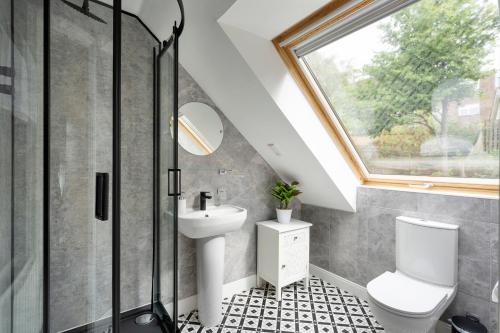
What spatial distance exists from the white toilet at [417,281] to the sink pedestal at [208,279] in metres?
1.11

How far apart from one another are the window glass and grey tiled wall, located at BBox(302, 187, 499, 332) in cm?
23

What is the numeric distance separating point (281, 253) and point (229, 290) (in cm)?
63

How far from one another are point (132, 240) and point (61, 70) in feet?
3.43

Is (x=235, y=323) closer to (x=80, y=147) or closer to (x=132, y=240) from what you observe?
(x=132, y=240)

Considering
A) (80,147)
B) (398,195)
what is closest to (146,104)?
(80,147)

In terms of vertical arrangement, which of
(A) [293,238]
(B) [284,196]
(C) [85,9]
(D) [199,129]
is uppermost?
(C) [85,9]

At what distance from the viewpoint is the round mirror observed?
2176mm

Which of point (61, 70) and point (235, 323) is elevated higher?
point (61, 70)

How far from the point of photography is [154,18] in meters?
1.59

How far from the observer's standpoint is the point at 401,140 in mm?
1993

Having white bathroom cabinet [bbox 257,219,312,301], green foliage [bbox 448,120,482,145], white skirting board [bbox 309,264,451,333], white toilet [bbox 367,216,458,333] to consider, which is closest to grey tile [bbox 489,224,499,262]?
white toilet [bbox 367,216,458,333]

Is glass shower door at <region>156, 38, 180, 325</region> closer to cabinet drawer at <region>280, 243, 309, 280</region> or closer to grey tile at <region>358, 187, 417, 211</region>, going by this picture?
cabinet drawer at <region>280, 243, 309, 280</region>

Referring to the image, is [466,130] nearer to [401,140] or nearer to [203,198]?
[401,140]

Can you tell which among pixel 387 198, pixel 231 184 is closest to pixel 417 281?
pixel 387 198
